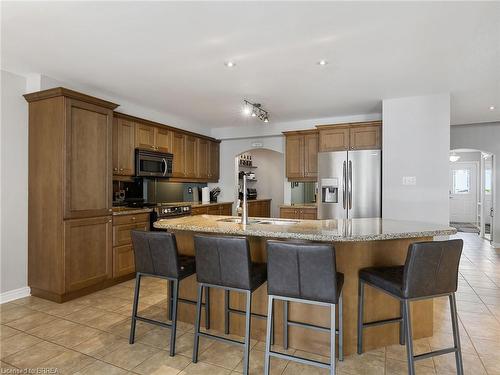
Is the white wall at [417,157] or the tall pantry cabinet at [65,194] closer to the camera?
the tall pantry cabinet at [65,194]

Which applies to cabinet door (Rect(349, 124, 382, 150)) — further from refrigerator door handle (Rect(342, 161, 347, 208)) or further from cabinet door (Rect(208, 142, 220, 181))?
cabinet door (Rect(208, 142, 220, 181))

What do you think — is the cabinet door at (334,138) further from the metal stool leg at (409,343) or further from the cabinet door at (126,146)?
the metal stool leg at (409,343)

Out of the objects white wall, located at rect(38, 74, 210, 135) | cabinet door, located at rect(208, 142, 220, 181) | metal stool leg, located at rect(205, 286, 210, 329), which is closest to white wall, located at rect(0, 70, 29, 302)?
white wall, located at rect(38, 74, 210, 135)

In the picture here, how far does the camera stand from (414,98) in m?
4.20

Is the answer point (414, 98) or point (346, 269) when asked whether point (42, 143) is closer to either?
point (346, 269)

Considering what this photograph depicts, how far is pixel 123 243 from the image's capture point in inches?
157

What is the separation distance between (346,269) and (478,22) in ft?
7.24

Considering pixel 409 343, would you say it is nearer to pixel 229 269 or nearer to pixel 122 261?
pixel 229 269

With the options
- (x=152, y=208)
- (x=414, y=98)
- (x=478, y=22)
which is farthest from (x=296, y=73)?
(x=152, y=208)

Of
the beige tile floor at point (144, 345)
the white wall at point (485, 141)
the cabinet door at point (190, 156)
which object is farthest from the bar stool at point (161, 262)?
the white wall at point (485, 141)

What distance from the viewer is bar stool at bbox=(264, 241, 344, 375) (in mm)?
1850

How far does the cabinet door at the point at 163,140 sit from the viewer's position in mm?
4992

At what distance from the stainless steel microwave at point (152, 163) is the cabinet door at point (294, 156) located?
221 cm

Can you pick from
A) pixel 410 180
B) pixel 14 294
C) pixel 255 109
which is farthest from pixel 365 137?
pixel 14 294
